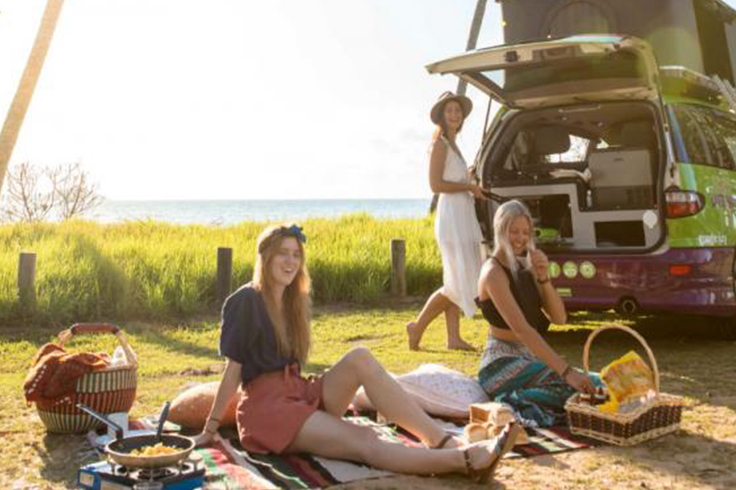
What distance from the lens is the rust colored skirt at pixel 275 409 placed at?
4113mm

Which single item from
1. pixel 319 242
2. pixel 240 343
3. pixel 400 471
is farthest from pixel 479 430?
pixel 319 242

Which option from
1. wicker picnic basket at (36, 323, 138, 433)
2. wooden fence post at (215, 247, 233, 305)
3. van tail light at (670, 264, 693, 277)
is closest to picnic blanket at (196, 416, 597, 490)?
wicker picnic basket at (36, 323, 138, 433)

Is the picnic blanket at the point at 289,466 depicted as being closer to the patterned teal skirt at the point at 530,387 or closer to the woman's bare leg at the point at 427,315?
the patterned teal skirt at the point at 530,387

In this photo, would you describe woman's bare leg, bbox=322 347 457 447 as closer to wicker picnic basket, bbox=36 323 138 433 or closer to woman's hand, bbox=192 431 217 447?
woman's hand, bbox=192 431 217 447

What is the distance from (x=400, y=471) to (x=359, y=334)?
511 cm

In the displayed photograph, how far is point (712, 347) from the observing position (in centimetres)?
734

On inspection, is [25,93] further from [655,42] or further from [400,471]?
[400,471]

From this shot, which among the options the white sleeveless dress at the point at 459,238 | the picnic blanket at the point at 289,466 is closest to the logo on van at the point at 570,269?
the white sleeveless dress at the point at 459,238

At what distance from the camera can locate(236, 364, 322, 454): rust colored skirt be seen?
162 inches

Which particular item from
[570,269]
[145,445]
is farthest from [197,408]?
[570,269]

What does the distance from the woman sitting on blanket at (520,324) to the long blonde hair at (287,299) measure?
1.17 metres

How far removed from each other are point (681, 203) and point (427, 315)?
7.26 ft

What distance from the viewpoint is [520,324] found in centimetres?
486

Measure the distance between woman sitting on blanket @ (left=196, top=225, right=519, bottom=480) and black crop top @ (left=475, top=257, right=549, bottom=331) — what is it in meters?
1.07
